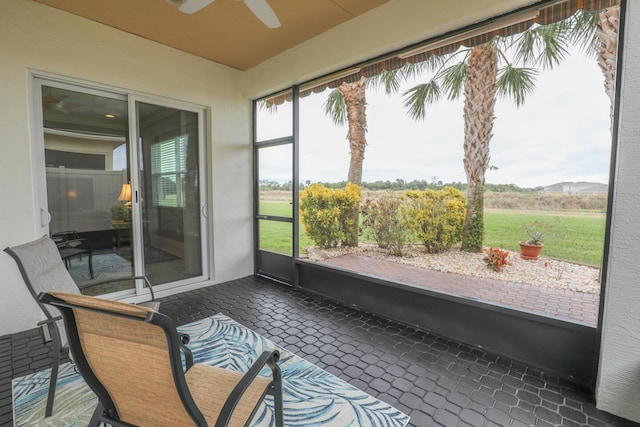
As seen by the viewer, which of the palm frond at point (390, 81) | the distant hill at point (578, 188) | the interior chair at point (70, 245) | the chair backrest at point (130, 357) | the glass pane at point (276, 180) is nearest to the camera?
the chair backrest at point (130, 357)

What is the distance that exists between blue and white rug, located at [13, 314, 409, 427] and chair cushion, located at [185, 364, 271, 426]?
0.53 metres

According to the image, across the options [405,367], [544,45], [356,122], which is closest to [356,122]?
[356,122]

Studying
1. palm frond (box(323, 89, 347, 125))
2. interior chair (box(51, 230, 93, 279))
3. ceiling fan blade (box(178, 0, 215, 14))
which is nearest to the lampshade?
interior chair (box(51, 230, 93, 279))

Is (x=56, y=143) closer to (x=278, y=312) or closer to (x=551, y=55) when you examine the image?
(x=278, y=312)

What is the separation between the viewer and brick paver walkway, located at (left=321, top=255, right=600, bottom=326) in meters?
2.51

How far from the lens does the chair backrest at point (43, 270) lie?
172 centimetres

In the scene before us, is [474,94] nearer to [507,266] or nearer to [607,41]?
[607,41]

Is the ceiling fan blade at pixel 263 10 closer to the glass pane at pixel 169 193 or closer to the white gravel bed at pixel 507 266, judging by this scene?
the glass pane at pixel 169 193

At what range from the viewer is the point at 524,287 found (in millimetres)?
3352

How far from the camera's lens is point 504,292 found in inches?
125

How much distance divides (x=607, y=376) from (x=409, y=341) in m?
1.31

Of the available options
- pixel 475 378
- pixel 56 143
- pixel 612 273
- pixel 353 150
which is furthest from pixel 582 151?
pixel 56 143

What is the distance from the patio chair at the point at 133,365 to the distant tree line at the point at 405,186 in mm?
3205

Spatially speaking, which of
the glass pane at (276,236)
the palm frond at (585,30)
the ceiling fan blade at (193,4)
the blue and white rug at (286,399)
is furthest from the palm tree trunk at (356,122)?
the blue and white rug at (286,399)
